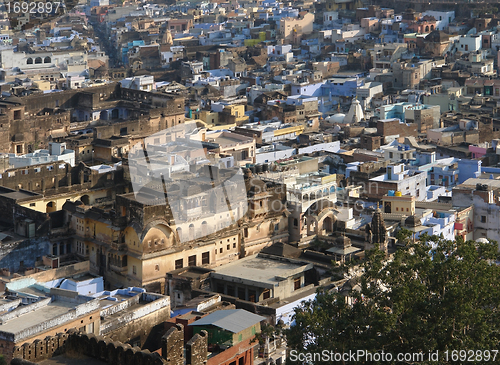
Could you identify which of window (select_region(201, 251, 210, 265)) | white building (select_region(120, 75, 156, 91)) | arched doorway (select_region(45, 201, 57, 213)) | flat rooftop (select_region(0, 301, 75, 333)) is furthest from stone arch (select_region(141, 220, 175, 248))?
white building (select_region(120, 75, 156, 91))

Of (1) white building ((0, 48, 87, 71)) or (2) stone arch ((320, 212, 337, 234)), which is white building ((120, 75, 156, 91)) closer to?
(1) white building ((0, 48, 87, 71))

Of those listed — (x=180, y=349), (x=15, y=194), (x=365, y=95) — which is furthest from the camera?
(x=365, y=95)

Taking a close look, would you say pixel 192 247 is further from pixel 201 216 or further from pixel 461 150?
pixel 461 150

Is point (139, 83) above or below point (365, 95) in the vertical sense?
above

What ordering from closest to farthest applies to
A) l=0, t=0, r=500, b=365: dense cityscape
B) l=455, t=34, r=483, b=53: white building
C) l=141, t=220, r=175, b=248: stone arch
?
l=0, t=0, r=500, b=365: dense cityscape < l=141, t=220, r=175, b=248: stone arch < l=455, t=34, r=483, b=53: white building

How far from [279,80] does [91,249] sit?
46.5 meters

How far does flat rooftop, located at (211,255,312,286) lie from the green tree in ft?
32.0

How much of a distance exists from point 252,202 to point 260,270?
4014 mm

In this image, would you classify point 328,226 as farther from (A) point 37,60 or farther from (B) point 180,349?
(A) point 37,60

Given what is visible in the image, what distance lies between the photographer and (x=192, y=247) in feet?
142

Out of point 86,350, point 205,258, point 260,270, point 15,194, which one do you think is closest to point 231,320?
point 86,350

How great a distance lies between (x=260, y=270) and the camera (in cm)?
4247

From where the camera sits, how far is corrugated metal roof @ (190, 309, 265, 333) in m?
34.3

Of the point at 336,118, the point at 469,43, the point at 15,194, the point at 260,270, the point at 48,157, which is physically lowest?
the point at 336,118
